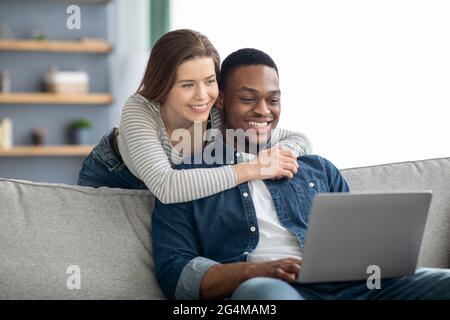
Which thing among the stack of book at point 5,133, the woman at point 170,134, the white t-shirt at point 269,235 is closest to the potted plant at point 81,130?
the stack of book at point 5,133

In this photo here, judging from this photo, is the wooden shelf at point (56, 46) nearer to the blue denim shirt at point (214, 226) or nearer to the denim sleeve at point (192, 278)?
the blue denim shirt at point (214, 226)

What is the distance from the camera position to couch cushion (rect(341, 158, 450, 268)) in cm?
214

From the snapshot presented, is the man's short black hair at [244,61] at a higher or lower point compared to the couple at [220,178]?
higher

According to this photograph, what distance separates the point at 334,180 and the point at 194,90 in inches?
18.6

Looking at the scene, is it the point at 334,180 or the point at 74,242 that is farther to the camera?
the point at 334,180

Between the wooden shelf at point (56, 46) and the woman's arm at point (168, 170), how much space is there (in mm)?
3470

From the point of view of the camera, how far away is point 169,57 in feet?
6.59

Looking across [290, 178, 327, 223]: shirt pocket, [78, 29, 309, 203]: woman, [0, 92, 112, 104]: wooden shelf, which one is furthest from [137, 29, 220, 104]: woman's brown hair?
[0, 92, 112, 104]: wooden shelf

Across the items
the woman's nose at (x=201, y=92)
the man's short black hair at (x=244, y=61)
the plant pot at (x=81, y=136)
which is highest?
the man's short black hair at (x=244, y=61)

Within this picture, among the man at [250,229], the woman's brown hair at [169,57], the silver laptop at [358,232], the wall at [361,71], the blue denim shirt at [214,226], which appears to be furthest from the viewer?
the wall at [361,71]

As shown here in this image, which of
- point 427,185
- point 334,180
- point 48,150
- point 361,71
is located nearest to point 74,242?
point 334,180

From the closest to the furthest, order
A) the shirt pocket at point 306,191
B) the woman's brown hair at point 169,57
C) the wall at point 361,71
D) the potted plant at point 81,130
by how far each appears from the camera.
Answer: the shirt pocket at point 306,191
the woman's brown hair at point 169,57
the wall at point 361,71
the potted plant at point 81,130

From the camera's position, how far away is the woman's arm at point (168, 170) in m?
1.80

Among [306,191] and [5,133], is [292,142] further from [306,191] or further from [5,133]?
[5,133]
